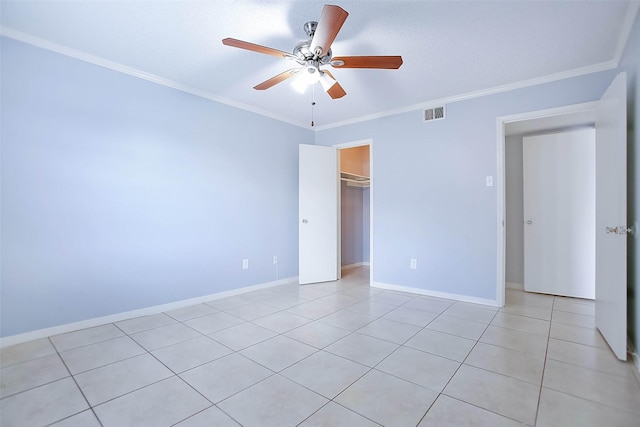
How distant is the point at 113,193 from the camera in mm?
2615

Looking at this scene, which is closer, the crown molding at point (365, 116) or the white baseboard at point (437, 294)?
the crown molding at point (365, 116)

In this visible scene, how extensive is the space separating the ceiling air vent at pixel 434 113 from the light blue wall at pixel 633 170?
154 cm

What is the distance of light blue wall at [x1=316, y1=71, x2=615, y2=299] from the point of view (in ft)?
10.2

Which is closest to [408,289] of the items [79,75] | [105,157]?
[105,157]

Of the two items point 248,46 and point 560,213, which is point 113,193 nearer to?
point 248,46

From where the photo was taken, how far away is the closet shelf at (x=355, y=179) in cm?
512

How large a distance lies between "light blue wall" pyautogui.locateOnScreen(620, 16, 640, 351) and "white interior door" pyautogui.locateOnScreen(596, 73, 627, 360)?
8 centimetres

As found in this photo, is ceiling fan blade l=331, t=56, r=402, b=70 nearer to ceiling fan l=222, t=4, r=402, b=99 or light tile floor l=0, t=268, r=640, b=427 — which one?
ceiling fan l=222, t=4, r=402, b=99

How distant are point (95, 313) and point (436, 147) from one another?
402 centimetres

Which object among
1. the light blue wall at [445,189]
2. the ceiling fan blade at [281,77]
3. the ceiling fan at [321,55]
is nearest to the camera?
the ceiling fan at [321,55]

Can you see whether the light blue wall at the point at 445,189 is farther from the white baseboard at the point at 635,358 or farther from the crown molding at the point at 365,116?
the white baseboard at the point at 635,358

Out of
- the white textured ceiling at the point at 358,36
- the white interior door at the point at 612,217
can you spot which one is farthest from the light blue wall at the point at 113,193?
the white interior door at the point at 612,217

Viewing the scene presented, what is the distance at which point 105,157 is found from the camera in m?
2.57

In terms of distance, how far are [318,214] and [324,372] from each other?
2.66 meters
